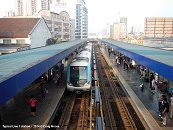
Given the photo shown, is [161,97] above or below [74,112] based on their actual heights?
above

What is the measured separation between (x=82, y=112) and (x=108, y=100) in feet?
11.1

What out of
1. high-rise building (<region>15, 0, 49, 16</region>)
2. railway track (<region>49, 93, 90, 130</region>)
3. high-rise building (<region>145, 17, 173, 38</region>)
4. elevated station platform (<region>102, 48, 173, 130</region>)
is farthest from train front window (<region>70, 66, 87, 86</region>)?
high-rise building (<region>15, 0, 49, 16</region>)

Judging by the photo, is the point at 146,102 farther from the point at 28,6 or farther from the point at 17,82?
the point at 28,6

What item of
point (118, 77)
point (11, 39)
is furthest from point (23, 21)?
point (118, 77)

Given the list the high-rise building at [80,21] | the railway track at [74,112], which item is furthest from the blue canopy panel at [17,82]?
the high-rise building at [80,21]

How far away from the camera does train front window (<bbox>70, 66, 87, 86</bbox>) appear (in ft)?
60.1

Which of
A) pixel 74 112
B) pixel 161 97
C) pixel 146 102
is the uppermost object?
pixel 161 97

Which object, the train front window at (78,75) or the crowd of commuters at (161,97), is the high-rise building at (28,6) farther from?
the train front window at (78,75)

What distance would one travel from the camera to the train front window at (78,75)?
18.3 metres

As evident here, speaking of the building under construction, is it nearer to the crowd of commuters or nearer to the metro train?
the crowd of commuters

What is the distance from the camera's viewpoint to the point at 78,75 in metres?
18.5

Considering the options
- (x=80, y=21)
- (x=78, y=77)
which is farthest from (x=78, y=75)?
(x=80, y=21)

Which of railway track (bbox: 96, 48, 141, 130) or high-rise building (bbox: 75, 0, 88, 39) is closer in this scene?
railway track (bbox: 96, 48, 141, 130)

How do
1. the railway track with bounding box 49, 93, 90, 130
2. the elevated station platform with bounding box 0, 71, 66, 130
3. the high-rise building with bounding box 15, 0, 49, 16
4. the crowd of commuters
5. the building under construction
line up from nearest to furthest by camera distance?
the elevated station platform with bounding box 0, 71, 66, 130, the crowd of commuters, the railway track with bounding box 49, 93, 90, 130, the building under construction, the high-rise building with bounding box 15, 0, 49, 16
